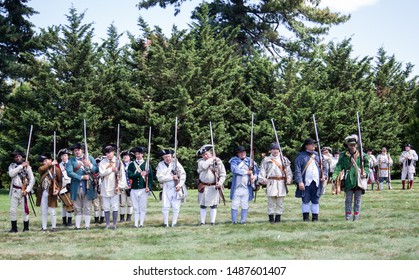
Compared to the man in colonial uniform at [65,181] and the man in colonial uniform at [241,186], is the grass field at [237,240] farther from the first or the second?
the man in colonial uniform at [65,181]

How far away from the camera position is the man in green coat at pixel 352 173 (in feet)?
43.9

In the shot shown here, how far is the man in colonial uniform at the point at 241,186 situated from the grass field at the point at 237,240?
303 millimetres

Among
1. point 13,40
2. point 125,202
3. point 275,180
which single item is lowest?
point 125,202

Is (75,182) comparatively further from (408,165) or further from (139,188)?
(408,165)

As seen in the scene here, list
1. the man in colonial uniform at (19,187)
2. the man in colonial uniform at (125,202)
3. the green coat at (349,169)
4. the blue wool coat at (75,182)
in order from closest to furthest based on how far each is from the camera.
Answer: the green coat at (349,169)
the man in colonial uniform at (19,187)
the blue wool coat at (75,182)
the man in colonial uniform at (125,202)

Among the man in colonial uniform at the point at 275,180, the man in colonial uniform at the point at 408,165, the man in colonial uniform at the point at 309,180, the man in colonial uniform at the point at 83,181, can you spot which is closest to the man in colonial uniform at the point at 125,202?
the man in colonial uniform at the point at 83,181

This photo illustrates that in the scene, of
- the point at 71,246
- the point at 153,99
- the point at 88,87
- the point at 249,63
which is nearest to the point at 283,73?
the point at 249,63

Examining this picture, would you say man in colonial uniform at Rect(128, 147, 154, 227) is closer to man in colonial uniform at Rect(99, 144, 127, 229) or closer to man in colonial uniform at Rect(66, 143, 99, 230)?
man in colonial uniform at Rect(99, 144, 127, 229)

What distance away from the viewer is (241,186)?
13.9 meters

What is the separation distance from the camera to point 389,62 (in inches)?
1592

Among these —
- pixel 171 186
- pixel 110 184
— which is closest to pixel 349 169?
pixel 171 186

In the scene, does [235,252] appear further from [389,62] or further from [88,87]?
[389,62]

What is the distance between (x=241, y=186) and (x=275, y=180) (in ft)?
2.51

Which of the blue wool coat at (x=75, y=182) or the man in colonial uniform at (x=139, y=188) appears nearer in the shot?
the blue wool coat at (x=75, y=182)
